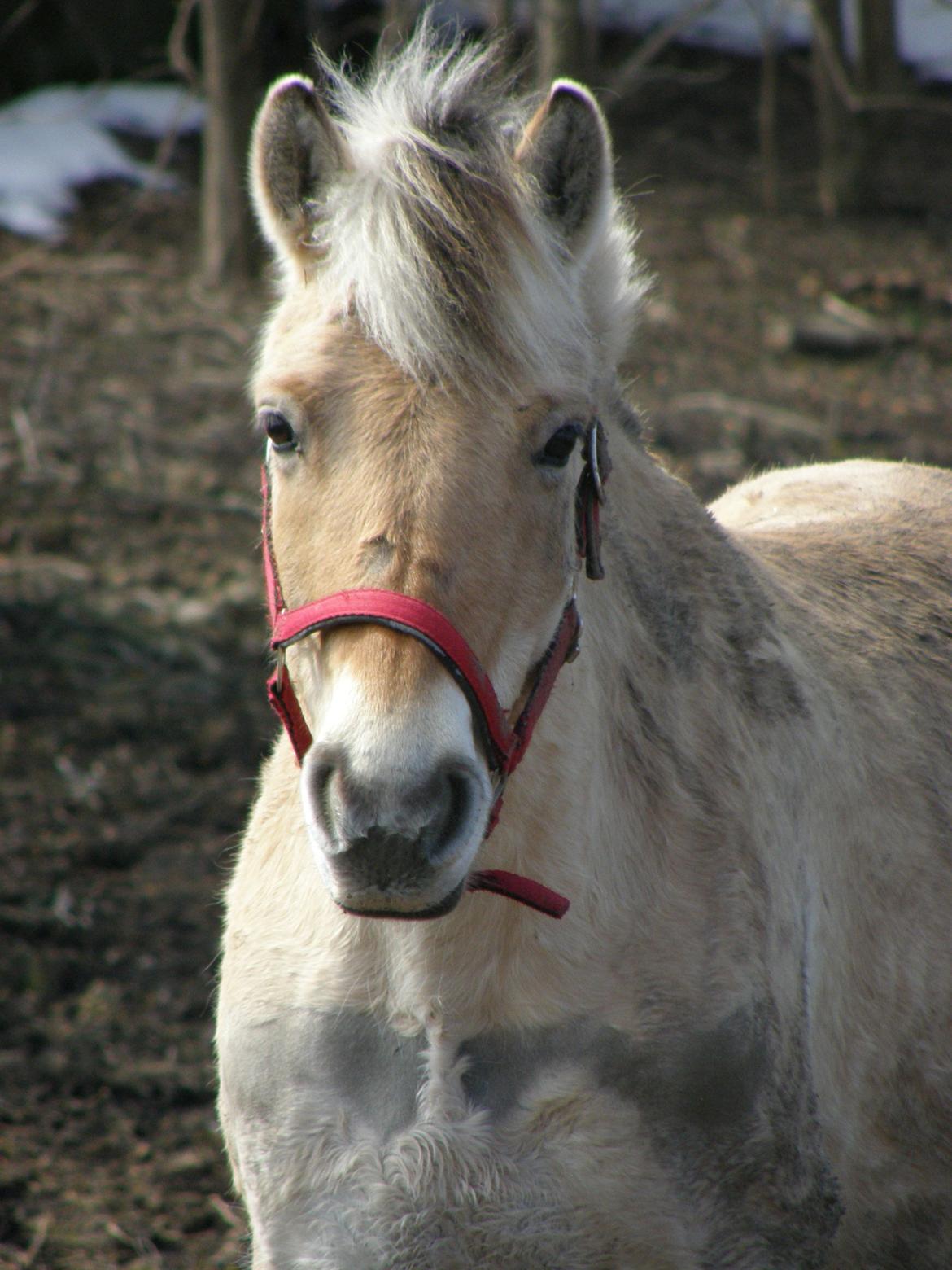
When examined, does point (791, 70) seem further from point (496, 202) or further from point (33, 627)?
point (496, 202)

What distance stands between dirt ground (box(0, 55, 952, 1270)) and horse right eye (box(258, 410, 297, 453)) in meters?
1.10

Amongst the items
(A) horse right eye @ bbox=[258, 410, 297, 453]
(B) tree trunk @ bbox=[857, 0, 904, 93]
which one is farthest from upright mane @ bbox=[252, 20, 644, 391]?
(B) tree trunk @ bbox=[857, 0, 904, 93]

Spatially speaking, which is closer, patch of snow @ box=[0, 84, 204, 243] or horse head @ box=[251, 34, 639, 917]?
horse head @ box=[251, 34, 639, 917]

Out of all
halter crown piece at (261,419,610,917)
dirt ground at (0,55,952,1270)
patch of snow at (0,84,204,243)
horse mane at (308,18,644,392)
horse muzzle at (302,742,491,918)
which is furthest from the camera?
→ patch of snow at (0,84,204,243)

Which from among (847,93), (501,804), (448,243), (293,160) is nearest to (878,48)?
(847,93)

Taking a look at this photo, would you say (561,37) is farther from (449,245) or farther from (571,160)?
(449,245)

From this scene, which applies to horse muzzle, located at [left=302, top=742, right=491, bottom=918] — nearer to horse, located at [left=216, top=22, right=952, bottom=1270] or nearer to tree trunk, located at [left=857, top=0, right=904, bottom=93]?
horse, located at [left=216, top=22, right=952, bottom=1270]

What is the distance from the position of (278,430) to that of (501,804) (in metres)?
0.68

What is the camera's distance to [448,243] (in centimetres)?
214

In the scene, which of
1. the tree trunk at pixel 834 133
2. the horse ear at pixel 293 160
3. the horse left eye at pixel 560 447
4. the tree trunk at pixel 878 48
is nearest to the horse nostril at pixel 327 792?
the horse left eye at pixel 560 447

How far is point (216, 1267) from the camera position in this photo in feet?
11.1

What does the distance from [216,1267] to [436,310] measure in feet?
8.08

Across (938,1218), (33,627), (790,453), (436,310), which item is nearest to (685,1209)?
(938,1218)

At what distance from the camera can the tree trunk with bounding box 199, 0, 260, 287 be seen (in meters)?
8.73
